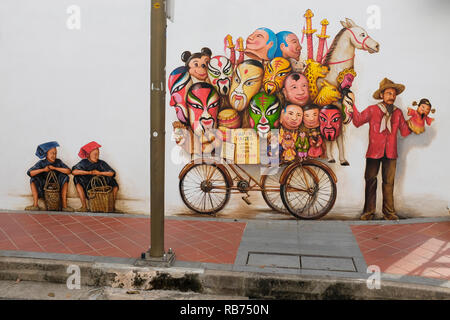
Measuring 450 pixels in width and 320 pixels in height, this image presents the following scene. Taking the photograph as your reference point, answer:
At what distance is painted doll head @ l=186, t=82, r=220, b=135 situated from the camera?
614 centimetres

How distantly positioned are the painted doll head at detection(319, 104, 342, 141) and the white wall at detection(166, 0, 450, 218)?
207 millimetres

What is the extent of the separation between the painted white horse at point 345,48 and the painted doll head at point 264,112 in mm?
802

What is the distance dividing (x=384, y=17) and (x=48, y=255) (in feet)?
18.9

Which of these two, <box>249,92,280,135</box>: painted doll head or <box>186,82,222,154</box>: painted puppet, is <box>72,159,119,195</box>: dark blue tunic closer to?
<box>186,82,222,154</box>: painted puppet

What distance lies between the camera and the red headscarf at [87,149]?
639cm

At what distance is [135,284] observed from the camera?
4098 millimetres

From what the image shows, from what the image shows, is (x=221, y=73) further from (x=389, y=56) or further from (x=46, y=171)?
(x=46, y=171)

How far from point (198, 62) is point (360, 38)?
100 inches

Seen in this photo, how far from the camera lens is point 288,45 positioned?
19.4 ft

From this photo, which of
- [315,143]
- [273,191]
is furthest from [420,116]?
[273,191]

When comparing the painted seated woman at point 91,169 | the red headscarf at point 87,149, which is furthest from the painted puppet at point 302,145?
A: the red headscarf at point 87,149

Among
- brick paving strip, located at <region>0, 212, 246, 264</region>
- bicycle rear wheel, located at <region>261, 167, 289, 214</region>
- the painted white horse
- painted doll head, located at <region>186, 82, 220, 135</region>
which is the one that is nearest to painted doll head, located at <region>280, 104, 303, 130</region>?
the painted white horse
